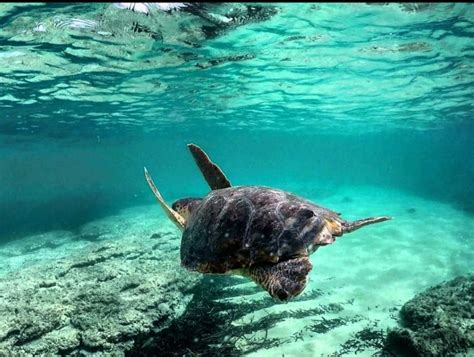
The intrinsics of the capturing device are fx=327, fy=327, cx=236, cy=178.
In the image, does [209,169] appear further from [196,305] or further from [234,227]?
[196,305]

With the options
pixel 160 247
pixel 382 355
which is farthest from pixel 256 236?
pixel 160 247

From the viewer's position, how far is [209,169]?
6.65 meters

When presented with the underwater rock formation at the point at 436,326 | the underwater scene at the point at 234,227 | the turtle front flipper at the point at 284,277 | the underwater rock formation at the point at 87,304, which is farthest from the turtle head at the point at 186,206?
the underwater rock formation at the point at 436,326

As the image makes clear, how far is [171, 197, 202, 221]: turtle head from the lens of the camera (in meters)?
6.73

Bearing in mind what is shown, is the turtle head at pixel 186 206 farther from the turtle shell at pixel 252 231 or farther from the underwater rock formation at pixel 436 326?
the underwater rock formation at pixel 436 326

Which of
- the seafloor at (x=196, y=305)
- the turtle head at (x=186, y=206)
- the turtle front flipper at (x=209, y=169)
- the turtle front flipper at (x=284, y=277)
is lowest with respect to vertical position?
the seafloor at (x=196, y=305)

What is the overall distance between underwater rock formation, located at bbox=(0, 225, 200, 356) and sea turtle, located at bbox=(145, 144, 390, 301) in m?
3.16

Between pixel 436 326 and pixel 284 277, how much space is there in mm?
5459

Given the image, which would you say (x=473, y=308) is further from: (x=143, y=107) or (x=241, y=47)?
(x=143, y=107)

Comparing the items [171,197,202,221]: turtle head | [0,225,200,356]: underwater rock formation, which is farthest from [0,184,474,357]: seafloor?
[171,197,202,221]: turtle head

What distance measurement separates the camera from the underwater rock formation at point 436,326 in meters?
6.78

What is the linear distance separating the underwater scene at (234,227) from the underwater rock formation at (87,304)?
0.16ft

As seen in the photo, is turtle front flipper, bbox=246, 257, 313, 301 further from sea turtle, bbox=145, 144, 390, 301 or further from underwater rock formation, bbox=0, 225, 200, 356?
underwater rock formation, bbox=0, 225, 200, 356

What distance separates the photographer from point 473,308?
8.66 metres
